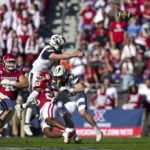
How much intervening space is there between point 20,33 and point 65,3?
2028mm

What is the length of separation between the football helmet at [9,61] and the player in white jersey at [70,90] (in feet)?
3.26

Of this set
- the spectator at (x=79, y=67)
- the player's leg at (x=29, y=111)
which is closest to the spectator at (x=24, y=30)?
the spectator at (x=79, y=67)

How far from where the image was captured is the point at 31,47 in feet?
80.5

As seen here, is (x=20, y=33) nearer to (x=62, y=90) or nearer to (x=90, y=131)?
(x=90, y=131)

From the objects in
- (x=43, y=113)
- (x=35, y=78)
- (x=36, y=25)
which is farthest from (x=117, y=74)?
(x=43, y=113)

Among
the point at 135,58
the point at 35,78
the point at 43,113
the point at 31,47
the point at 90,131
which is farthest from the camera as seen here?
the point at 31,47

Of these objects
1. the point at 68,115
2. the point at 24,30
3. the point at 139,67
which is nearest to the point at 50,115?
the point at 68,115

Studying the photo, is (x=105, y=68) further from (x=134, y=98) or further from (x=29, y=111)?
(x=29, y=111)

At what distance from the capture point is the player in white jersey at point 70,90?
15320 millimetres

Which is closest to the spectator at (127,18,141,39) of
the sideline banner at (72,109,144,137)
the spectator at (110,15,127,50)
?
the spectator at (110,15,127,50)

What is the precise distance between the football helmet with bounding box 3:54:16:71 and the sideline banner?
209 inches

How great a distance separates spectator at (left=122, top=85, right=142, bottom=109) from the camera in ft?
69.6

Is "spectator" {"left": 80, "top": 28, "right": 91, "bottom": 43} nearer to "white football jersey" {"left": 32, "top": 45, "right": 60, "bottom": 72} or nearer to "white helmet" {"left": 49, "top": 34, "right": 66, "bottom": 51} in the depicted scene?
"white football jersey" {"left": 32, "top": 45, "right": 60, "bottom": 72}

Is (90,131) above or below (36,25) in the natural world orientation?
below
